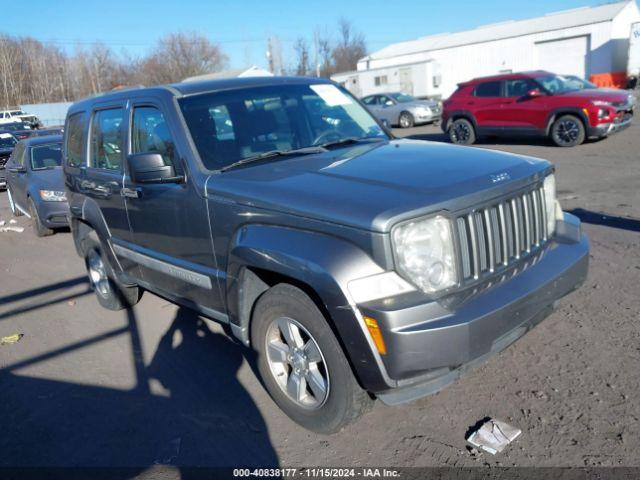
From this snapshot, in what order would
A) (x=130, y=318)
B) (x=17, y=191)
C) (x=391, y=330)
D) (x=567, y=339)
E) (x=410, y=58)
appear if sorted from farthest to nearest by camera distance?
(x=410, y=58) < (x=17, y=191) < (x=130, y=318) < (x=567, y=339) < (x=391, y=330)

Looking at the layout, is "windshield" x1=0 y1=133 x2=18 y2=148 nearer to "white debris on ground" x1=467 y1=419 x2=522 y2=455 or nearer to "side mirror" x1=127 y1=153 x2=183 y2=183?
"side mirror" x1=127 y1=153 x2=183 y2=183

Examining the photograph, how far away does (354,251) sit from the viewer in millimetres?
2582

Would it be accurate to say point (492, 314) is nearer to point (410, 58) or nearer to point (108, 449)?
point (108, 449)

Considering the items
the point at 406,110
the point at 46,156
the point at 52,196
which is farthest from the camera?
the point at 406,110

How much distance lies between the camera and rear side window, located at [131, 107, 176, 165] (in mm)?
3758

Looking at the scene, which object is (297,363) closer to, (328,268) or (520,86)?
(328,268)

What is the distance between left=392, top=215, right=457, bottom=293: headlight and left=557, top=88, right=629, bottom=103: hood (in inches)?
461

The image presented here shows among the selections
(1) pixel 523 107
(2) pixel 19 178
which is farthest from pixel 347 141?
(1) pixel 523 107

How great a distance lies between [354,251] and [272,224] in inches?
22.9

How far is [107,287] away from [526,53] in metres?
36.5

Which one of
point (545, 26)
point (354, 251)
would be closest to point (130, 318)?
point (354, 251)

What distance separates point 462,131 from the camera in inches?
602

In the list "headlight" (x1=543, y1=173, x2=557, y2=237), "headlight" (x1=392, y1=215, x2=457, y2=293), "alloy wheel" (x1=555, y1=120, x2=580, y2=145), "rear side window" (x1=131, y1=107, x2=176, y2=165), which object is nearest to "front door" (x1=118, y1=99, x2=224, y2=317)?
"rear side window" (x1=131, y1=107, x2=176, y2=165)

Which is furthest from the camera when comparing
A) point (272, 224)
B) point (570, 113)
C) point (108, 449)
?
point (570, 113)
